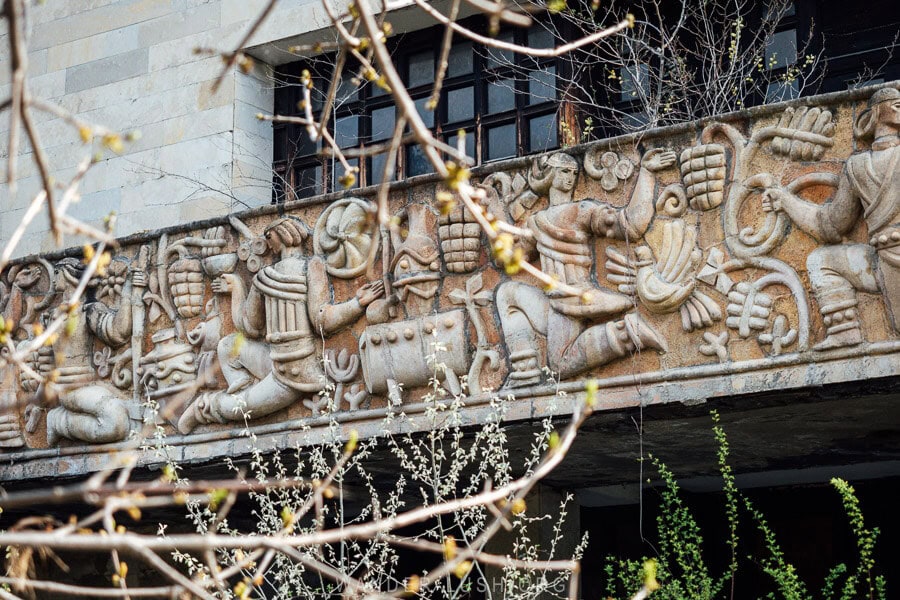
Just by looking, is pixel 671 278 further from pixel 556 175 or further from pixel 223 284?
pixel 223 284

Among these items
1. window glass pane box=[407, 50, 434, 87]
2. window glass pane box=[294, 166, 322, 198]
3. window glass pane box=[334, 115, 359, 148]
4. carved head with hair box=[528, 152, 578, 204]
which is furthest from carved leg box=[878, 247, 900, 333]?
window glass pane box=[294, 166, 322, 198]

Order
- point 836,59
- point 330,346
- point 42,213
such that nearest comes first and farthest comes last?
point 330,346 → point 836,59 → point 42,213

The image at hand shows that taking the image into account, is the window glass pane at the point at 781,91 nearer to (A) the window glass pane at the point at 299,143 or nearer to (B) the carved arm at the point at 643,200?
(B) the carved arm at the point at 643,200

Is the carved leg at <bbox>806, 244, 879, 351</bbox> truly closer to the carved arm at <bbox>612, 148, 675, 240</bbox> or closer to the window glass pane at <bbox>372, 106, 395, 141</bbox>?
the carved arm at <bbox>612, 148, 675, 240</bbox>

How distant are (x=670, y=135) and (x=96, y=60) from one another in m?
7.55

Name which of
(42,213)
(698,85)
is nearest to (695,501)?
(698,85)

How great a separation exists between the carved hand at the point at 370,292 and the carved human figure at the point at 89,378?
6.86 ft

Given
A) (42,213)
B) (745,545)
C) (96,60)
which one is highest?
(96,60)

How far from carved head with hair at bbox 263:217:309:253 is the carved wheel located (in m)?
0.12

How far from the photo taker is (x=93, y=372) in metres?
11.2

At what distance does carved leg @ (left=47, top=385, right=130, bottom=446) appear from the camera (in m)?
10.8

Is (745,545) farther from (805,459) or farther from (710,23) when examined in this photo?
(710,23)

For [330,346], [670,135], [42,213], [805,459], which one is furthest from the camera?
[42,213]

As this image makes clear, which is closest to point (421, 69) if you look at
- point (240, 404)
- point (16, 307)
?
point (16, 307)
